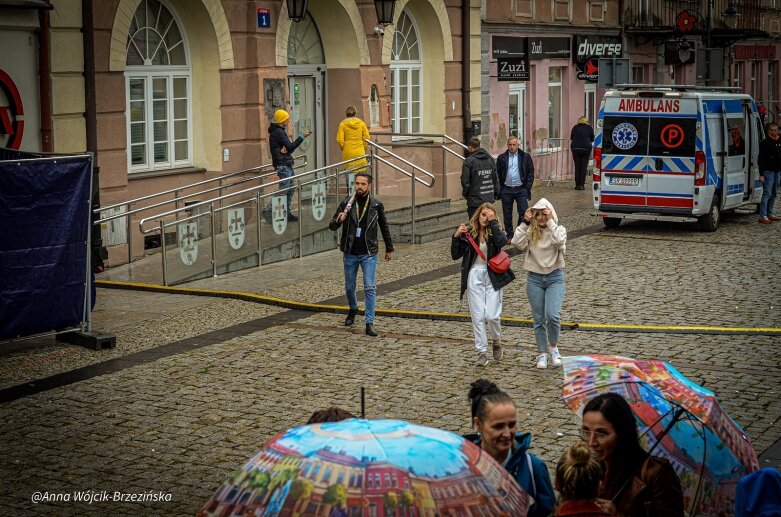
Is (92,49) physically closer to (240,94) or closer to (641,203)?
(240,94)

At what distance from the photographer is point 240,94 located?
71.7 feet

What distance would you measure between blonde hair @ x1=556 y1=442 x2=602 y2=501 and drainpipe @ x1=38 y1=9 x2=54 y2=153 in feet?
47.2

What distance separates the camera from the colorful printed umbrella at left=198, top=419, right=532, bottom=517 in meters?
3.92

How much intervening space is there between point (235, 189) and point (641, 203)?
7063 millimetres

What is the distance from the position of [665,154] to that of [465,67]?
805 centimetres

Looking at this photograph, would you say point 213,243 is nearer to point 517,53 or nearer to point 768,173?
point 768,173

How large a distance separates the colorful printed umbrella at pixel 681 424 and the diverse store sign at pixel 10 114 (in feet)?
41.7

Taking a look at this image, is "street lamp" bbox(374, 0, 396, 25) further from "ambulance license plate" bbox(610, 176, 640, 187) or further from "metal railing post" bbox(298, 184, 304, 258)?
"ambulance license plate" bbox(610, 176, 640, 187)

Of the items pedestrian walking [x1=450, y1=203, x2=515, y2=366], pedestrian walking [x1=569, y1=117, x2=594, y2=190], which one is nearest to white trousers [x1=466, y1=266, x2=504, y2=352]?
pedestrian walking [x1=450, y1=203, x2=515, y2=366]

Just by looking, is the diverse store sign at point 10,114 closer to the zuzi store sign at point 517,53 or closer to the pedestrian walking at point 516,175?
the pedestrian walking at point 516,175

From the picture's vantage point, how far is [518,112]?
32.4 metres

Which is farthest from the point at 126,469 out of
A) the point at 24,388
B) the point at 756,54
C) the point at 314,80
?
the point at 756,54

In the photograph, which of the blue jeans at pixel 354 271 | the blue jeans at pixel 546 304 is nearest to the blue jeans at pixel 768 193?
the blue jeans at pixel 354 271

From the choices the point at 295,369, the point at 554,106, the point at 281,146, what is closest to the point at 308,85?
the point at 281,146
